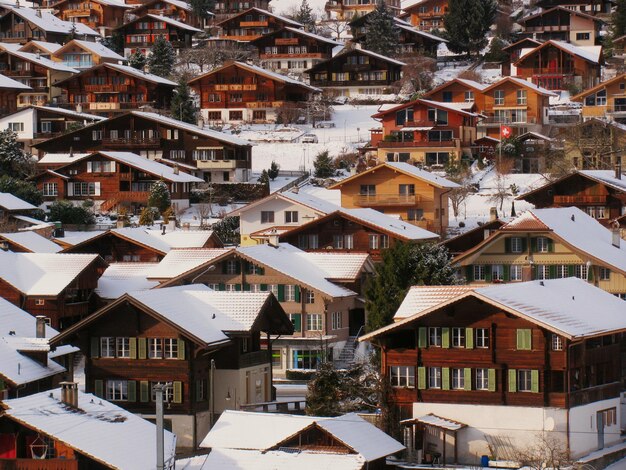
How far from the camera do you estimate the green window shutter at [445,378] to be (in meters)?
46.8

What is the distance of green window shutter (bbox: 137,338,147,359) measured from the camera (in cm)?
4894

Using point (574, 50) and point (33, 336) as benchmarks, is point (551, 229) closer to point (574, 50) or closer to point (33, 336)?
point (33, 336)

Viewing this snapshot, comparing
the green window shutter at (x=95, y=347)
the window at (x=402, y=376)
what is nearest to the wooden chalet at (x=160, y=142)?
the green window shutter at (x=95, y=347)

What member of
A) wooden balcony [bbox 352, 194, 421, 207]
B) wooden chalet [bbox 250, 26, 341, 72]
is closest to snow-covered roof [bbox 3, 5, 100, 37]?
wooden chalet [bbox 250, 26, 341, 72]

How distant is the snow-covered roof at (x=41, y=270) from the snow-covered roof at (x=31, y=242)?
6125 millimetres

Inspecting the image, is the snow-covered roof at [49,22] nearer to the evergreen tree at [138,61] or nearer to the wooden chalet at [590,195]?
the evergreen tree at [138,61]

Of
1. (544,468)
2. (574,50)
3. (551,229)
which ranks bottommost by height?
(544,468)

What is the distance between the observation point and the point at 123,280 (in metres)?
63.8

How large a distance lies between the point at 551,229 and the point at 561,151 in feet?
98.6

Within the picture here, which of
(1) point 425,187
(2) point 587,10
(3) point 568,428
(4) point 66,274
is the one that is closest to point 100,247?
(4) point 66,274

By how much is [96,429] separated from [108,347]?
29.5 ft

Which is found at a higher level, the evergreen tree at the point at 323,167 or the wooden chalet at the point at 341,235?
the evergreen tree at the point at 323,167

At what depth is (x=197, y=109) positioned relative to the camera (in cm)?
11075

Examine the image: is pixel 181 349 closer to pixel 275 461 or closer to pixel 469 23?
pixel 275 461
